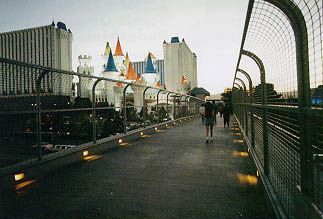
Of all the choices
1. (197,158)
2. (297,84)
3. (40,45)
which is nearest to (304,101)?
(297,84)

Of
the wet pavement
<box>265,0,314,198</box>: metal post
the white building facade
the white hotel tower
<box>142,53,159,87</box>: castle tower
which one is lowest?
the wet pavement

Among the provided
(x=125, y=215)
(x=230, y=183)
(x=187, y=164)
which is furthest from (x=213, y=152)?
(x=125, y=215)

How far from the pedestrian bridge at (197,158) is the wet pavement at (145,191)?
0.01 metres

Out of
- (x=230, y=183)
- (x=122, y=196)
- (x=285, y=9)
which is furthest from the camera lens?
(x=230, y=183)

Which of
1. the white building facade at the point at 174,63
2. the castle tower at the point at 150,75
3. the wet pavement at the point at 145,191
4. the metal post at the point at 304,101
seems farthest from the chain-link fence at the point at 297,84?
the white building facade at the point at 174,63

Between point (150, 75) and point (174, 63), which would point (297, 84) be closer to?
point (150, 75)

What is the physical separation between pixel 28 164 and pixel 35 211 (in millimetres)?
1410

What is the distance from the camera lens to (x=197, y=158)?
5.20 meters

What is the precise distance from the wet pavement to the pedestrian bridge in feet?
0.05

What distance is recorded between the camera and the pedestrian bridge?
1720mm

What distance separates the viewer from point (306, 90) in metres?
1.68

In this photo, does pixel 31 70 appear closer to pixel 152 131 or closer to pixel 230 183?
pixel 230 183

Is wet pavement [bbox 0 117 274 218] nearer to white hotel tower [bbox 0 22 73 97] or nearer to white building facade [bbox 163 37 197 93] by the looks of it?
white building facade [bbox 163 37 197 93]

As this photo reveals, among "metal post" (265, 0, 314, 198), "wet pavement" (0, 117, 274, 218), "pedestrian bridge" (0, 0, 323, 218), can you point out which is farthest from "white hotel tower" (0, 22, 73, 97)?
"metal post" (265, 0, 314, 198)
